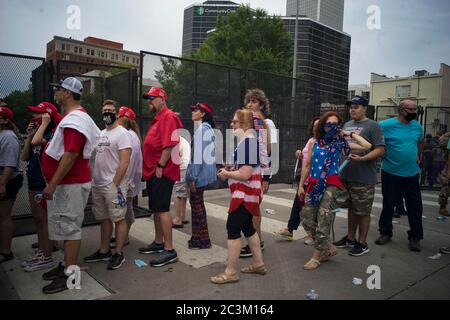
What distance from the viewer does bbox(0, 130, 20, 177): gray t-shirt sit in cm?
411

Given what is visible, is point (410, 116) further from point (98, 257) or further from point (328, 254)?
point (98, 257)

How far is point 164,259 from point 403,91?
171ft

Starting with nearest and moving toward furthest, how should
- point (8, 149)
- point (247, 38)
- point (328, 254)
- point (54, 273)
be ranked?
1. point (54, 273)
2. point (8, 149)
3. point (328, 254)
4. point (247, 38)

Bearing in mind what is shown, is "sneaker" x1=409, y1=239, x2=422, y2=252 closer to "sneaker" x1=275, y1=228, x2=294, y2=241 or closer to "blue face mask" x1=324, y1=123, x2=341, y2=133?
"sneaker" x1=275, y1=228, x2=294, y2=241

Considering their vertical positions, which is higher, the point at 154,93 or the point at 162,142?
the point at 154,93

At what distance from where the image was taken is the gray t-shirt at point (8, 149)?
4.11 m

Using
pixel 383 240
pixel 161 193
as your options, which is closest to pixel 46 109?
pixel 161 193

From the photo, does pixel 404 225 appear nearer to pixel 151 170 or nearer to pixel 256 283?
pixel 256 283

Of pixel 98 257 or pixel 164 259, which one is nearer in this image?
pixel 164 259

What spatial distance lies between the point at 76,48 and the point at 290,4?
274 ft

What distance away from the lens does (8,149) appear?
13.5 feet

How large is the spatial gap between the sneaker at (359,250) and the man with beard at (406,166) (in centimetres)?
59

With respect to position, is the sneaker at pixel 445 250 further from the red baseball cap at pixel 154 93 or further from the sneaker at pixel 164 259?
the red baseball cap at pixel 154 93

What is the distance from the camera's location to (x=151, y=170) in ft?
14.0
